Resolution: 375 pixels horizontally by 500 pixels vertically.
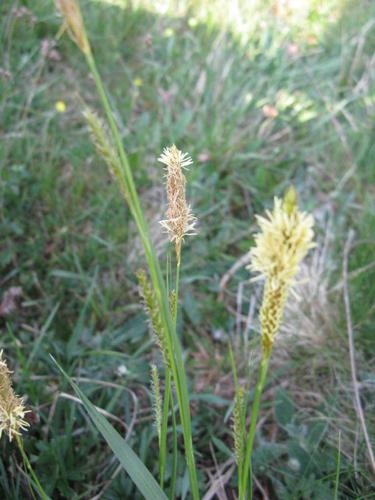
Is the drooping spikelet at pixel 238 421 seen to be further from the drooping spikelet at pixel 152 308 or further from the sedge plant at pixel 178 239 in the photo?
the drooping spikelet at pixel 152 308

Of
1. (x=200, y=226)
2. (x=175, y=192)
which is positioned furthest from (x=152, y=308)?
(x=200, y=226)

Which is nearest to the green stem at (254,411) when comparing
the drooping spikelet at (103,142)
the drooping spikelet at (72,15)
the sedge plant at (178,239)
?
the sedge plant at (178,239)

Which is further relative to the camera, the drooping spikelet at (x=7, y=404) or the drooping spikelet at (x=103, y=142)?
the drooping spikelet at (x=7, y=404)

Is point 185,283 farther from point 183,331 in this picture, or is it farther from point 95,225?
point 95,225

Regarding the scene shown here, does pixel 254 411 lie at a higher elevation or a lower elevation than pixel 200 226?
lower

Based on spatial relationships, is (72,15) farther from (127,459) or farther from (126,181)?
(127,459)

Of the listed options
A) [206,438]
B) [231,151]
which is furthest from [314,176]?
[206,438]
